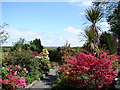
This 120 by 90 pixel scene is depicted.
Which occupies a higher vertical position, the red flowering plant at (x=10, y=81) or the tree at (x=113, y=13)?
the tree at (x=113, y=13)

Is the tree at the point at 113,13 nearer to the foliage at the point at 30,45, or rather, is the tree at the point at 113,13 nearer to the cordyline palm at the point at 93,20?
the cordyline palm at the point at 93,20

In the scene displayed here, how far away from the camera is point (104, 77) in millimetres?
4316

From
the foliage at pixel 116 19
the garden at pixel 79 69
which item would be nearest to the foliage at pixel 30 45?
the garden at pixel 79 69

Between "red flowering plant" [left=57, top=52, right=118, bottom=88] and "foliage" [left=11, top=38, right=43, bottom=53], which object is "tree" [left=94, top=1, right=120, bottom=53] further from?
"red flowering plant" [left=57, top=52, right=118, bottom=88]

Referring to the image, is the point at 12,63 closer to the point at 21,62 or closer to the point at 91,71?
the point at 21,62

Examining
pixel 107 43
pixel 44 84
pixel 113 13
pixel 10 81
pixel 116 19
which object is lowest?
pixel 44 84

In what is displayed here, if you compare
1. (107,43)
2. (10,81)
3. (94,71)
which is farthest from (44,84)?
(107,43)

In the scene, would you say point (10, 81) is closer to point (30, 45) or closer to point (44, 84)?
point (44, 84)

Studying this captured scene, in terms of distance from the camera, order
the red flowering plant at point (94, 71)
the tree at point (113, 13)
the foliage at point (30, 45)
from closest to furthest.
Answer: the red flowering plant at point (94, 71) → the foliage at point (30, 45) → the tree at point (113, 13)

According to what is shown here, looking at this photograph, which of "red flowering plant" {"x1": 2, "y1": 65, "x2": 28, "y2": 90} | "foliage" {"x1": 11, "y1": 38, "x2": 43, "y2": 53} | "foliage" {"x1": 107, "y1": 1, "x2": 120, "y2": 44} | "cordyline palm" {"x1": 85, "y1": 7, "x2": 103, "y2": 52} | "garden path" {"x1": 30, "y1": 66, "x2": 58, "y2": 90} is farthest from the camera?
"foliage" {"x1": 107, "y1": 1, "x2": 120, "y2": 44}

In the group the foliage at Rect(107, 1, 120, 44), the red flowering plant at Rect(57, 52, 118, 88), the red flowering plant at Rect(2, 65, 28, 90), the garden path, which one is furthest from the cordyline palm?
the foliage at Rect(107, 1, 120, 44)

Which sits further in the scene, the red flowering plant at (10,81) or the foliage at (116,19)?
the foliage at (116,19)

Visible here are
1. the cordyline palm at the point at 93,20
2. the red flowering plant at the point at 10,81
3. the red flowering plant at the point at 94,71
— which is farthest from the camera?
the cordyline palm at the point at 93,20

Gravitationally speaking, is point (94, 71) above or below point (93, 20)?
below
